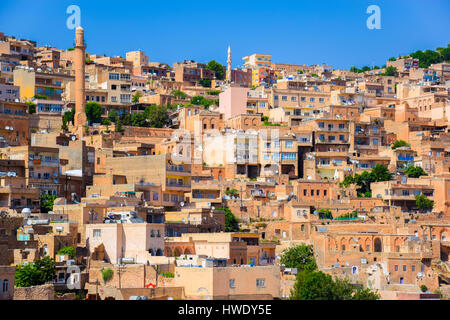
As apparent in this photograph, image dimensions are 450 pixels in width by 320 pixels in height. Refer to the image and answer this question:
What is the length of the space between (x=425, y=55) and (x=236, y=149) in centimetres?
5358

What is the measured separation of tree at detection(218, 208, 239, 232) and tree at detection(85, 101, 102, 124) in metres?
18.3

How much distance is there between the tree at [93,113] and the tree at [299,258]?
79.9ft

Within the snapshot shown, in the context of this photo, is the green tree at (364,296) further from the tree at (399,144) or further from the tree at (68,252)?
the tree at (399,144)

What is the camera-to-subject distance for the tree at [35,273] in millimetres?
30203

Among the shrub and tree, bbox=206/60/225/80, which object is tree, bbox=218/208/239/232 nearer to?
the shrub

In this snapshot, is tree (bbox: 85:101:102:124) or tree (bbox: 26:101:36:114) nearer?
tree (bbox: 26:101:36:114)

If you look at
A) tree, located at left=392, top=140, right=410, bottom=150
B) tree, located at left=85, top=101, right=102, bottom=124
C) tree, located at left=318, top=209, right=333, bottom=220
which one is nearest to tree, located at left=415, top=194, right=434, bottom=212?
tree, located at left=318, top=209, right=333, bottom=220

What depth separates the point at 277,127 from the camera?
60188 mm

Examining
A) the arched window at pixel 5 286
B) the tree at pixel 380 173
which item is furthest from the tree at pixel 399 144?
the arched window at pixel 5 286

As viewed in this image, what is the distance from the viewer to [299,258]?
4125 cm

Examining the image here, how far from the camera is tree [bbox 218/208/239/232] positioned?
45.6 metres

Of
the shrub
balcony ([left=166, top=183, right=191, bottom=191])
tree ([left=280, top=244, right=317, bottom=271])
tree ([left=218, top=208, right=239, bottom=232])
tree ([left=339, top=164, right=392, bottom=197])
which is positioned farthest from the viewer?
tree ([left=339, top=164, right=392, bottom=197])
